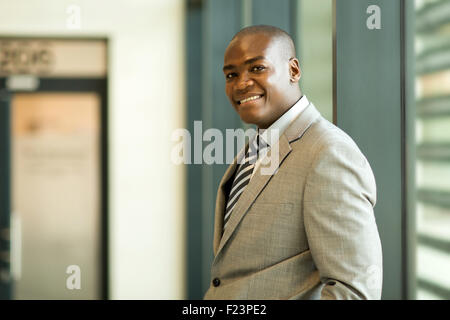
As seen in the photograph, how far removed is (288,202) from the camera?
89 centimetres

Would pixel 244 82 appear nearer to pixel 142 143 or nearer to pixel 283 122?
pixel 283 122

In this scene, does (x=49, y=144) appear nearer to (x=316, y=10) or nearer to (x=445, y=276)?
(x=316, y=10)

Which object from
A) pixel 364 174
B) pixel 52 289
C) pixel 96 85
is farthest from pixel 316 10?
pixel 52 289

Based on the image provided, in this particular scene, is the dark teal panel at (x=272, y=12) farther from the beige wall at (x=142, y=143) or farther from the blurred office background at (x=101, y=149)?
the beige wall at (x=142, y=143)

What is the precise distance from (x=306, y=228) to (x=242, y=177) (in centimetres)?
26

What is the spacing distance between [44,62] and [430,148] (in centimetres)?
291

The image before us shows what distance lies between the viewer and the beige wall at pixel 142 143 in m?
3.34

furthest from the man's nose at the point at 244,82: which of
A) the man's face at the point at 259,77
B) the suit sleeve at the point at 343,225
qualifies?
the suit sleeve at the point at 343,225

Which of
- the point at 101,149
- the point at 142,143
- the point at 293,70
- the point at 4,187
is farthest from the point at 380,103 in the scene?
the point at 4,187

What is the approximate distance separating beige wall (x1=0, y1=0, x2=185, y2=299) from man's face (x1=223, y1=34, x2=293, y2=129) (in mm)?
2368

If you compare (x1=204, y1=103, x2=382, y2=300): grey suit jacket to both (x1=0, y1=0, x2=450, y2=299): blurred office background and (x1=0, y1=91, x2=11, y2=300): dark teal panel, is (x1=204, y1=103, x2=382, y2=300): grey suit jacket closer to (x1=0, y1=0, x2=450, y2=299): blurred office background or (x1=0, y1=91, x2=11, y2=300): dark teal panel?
(x1=0, y1=0, x2=450, y2=299): blurred office background

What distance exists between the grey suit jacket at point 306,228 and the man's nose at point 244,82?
0.12 meters

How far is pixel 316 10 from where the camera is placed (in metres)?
1.59
